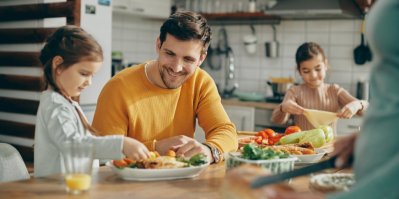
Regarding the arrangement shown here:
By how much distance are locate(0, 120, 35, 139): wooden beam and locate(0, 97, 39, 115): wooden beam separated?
9 cm

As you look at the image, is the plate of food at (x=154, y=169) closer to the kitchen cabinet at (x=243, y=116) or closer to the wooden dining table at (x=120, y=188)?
the wooden dining table at (x=120, y=188)

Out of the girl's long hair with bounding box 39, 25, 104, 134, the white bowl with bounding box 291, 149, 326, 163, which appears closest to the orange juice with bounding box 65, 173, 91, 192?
the girl's long hair with bounding box 39, 25, 104, 134

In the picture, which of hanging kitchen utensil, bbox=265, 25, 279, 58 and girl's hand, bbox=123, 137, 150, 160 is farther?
hanging kitchen utensil, bbox=265, 25, 279, 58

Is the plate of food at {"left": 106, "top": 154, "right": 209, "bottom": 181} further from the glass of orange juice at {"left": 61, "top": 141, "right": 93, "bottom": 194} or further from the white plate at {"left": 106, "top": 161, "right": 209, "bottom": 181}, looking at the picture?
the glass of orange juice at {"left": 61, "top": 141, "right": 93, "bottom": 194}

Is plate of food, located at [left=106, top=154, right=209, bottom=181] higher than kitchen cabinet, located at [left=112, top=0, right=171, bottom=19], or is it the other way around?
kitchen cabinet, located at [left=112, top=0, right=171, bottom=19]

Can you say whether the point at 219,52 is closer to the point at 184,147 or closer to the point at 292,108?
the point at 292,108

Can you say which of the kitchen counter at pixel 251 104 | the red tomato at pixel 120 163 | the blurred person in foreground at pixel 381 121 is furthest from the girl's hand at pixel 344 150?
the kitchen counter at pixel 251 104

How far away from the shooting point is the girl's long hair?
1.64 m

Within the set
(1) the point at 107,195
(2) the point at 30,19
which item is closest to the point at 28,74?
(2) the point at 30,19

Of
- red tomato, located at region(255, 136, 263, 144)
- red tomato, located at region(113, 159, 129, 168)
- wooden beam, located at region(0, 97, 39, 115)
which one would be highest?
red tomato, located at region(113, 159, 129, 168)

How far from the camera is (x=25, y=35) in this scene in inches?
144

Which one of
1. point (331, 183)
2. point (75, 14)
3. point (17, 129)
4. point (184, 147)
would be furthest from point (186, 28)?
point (17, 129)

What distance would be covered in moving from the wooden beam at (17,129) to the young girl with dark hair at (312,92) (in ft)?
5.46

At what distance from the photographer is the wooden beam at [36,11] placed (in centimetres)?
341
